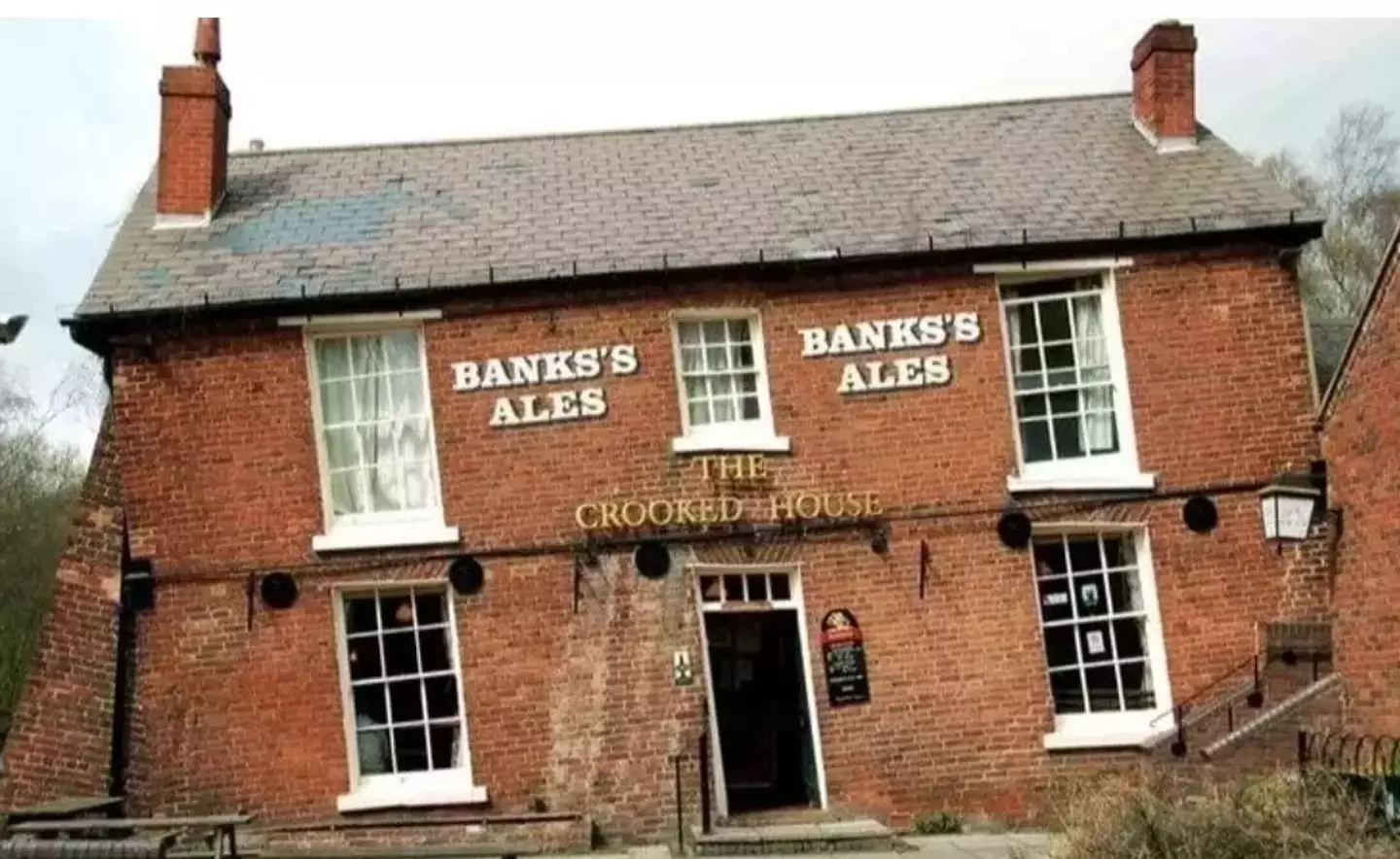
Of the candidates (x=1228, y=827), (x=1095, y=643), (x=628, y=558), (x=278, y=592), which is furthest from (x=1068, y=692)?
(x=278, y=592)

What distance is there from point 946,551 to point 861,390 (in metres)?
1.76

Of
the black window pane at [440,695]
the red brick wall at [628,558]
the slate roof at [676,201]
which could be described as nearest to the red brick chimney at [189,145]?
the slate roof at [676,201]

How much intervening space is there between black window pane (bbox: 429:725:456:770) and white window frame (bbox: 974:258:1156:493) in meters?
5.91

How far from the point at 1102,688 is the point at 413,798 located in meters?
6.69

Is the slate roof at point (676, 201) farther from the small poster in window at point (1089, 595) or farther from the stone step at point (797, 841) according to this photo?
the stone step at point (797, 841)

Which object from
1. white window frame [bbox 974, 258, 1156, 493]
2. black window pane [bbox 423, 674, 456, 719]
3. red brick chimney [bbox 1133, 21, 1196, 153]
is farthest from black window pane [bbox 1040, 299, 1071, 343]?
black window pane [bbox 423, 674, 456, 719]

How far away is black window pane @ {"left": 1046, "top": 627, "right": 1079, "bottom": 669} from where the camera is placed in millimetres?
13227

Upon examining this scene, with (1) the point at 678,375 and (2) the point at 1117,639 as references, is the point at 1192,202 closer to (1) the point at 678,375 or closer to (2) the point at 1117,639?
(2) the point at 1117,639

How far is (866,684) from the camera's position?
12.8 m

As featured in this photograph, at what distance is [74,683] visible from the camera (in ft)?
41.9

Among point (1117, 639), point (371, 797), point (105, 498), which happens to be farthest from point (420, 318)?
point (1117, 639)

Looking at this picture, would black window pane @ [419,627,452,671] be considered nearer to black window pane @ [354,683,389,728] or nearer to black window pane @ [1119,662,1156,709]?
black window pane @ [354,683,389,728]

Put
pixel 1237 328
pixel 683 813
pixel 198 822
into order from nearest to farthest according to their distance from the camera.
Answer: pixel 198 822 < pixel 683 813 < pixel 1237 328

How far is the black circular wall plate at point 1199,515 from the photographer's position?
516 inches
